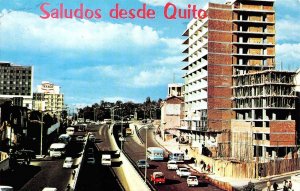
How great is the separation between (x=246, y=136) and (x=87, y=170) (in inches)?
1605

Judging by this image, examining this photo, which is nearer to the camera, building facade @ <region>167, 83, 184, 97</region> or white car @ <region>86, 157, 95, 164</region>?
white car @ <region>86, 157, 95, 164</region>

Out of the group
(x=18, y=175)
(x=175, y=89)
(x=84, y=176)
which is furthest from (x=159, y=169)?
(x=175, y=89)

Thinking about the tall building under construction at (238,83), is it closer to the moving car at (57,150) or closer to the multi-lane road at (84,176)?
the multi-lane road at (84,176)

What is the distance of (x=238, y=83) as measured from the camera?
116 metres

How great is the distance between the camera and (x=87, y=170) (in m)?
83.1

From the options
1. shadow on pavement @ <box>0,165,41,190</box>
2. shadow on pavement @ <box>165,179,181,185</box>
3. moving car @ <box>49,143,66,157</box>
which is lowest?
shadow on pavement @ <box>165,179,181,185</box>

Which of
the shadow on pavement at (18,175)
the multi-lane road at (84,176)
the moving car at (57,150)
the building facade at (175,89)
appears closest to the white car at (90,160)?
the multi-lane road at (84,176)

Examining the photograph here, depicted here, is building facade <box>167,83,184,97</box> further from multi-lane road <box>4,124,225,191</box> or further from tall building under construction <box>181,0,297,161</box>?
multi-lane road <box>4,124,225,191</box>

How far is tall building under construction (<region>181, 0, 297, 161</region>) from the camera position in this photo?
10400 centimetres

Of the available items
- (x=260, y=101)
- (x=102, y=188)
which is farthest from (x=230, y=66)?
(x=102, y=188)

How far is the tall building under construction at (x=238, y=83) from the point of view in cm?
10400

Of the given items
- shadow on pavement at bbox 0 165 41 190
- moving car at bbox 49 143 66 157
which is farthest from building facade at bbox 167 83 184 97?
shadow on pavement at bbox 0 165 41 190

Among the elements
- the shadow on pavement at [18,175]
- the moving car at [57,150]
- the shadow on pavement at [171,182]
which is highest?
the moving car at [57,150]

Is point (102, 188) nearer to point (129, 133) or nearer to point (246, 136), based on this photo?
point (246, 136)
